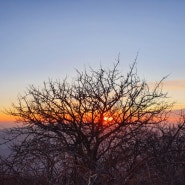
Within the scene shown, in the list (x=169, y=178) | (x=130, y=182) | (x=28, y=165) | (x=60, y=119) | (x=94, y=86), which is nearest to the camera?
(x=130, y=182)

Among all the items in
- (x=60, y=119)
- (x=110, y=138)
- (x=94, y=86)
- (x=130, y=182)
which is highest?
(x=94, y=86)

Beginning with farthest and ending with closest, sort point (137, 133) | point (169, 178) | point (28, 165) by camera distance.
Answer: point (137, 133) → point (28, 165) → point (169, 178)

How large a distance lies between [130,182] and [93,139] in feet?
19.4

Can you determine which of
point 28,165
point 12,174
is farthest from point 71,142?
point 12,174

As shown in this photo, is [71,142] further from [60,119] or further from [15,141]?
[15,141]

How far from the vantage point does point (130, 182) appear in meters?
4.53

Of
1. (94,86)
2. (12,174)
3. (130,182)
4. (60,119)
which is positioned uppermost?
(94,86)

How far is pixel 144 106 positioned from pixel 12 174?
6.04 m

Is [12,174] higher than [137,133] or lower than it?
lower

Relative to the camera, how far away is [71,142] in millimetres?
10297

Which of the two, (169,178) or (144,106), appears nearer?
(169,178)

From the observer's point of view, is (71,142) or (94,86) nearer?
(71,142)

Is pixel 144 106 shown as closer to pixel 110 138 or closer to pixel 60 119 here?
pixel 110 138

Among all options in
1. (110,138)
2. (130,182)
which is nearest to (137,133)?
(110,138)
